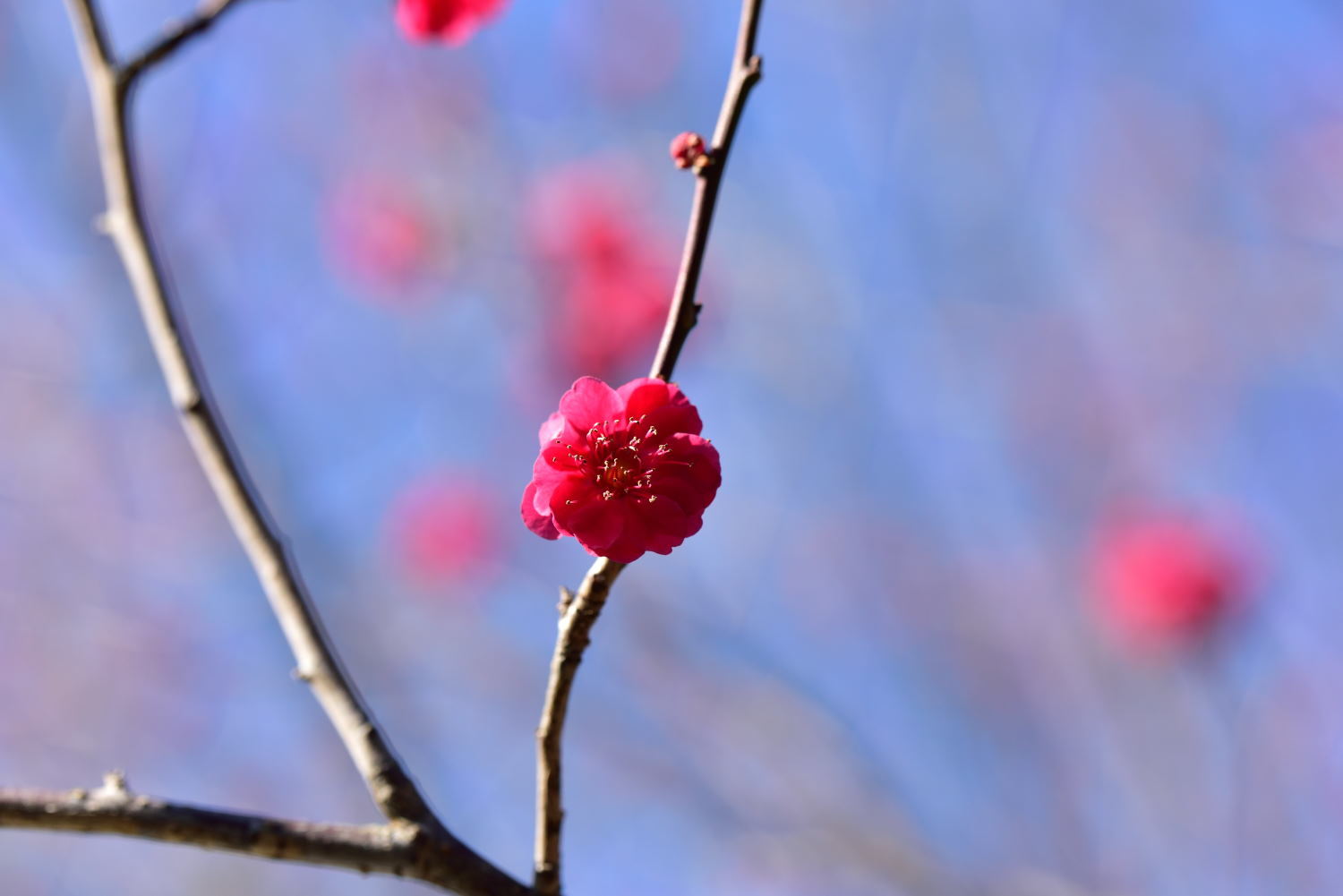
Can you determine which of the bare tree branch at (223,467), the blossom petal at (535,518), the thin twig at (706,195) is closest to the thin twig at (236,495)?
the bare tree branch at (223,467)

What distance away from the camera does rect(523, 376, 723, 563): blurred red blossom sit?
144 cm

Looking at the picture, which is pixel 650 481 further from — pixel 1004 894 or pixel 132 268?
pixel 1004 894

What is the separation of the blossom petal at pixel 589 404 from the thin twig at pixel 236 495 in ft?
1.72

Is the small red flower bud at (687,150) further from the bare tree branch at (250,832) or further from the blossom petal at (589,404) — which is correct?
the bare tree branch at (250,832)

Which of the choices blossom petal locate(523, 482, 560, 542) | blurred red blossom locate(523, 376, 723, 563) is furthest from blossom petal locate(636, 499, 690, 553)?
Answer: blossom petal locate(523, 482, 560, 542)

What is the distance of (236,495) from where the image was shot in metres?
1.79

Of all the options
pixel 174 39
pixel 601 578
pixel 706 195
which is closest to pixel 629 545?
pixel 601 578

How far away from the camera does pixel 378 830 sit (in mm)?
1425

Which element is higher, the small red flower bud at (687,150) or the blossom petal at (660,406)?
the small red flower bud at (687,150)

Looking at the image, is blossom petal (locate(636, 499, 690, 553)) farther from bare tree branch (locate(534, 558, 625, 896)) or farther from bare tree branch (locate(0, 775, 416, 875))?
bare tree branch (locate(0, 775, 416, 875))

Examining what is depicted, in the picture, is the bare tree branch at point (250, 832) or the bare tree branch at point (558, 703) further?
the bare tree branch at point (558, 703)

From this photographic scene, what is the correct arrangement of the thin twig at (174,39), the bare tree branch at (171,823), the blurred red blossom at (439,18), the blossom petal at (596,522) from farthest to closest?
the blurred red blossom at (439,18)
the thin twig at (174,39)
the blossom petal at (596,522)
the bare tree branch at (171,823)

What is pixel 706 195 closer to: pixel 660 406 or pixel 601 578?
pixel 660 406

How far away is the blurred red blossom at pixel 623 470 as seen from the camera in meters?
1.44
